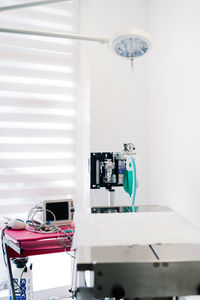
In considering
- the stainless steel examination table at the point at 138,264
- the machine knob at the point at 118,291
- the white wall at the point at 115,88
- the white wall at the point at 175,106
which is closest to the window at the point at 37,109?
the white wall at the point at 115,88

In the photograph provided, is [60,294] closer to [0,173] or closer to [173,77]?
[0,173]

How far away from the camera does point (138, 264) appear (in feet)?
2.33

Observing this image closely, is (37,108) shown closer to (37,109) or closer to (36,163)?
(37,109)

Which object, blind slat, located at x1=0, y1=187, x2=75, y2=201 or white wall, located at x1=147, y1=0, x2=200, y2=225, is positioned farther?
blind slat, located at x1=0, y1=187, x2=75, y2=201

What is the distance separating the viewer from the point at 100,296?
71cm

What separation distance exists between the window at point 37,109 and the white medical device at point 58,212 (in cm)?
64

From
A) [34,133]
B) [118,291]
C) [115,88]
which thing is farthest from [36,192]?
[118,291]

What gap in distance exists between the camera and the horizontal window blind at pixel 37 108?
7.51 ft

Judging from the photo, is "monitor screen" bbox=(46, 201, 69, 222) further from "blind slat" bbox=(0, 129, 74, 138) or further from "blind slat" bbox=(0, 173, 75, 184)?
"blind slat" bbox=(0, 129, 74, 138)

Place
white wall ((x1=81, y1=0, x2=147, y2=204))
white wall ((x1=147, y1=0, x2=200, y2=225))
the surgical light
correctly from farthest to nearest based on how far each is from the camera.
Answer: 1. white wall ((x1=81, y1=0, x2=147, y2=204))
2. white wall ((x1=147, y1=0, x2=200, y2=225))
3. the surgical light

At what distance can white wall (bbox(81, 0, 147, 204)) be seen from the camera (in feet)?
7.41

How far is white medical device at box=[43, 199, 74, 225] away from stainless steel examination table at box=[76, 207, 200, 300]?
0.85m

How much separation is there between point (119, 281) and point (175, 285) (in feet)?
0.53

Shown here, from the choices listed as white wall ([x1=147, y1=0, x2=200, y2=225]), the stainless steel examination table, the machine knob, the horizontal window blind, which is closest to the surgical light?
white wall ([x1=147, y1=0, x2=200, y2=225])
